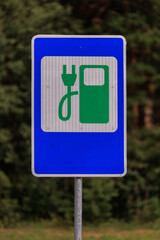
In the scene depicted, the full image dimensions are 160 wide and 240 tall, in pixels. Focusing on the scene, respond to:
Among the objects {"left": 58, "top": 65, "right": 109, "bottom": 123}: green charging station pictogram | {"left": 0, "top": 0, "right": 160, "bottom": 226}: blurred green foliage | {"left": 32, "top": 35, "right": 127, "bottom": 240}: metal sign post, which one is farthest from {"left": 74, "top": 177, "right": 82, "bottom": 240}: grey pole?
{"left": 0, "top": 0, "right": 160, "bottom": 226}: blurred green foliage

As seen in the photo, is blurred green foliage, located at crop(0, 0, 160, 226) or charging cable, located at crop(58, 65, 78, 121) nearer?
charging cable, located at crop(58, 65, 78, 121)

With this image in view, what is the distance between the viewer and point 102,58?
2768mm

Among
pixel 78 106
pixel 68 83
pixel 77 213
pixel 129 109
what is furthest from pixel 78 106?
pixel 129 109

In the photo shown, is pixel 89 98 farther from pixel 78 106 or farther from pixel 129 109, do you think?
pixel 129 109

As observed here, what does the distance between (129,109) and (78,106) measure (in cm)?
1071

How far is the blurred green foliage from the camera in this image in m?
11.2

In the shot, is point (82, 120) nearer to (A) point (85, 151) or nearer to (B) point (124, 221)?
(A) point (85, 151)

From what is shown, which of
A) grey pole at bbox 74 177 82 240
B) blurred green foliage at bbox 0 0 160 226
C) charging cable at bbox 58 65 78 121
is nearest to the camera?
grey pole at bbox 74 177 82 240

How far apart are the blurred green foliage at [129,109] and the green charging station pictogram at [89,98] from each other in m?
8.08

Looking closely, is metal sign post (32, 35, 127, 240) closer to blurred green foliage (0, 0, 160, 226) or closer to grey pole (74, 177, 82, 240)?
grey pole (74, 177, 82, 240)

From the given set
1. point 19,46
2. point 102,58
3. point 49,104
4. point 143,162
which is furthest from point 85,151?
point 143,162

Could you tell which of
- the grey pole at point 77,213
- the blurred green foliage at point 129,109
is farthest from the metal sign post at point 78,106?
the blurred green foliage at point 129,109

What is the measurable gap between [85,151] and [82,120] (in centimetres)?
18

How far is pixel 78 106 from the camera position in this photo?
2736 mm
